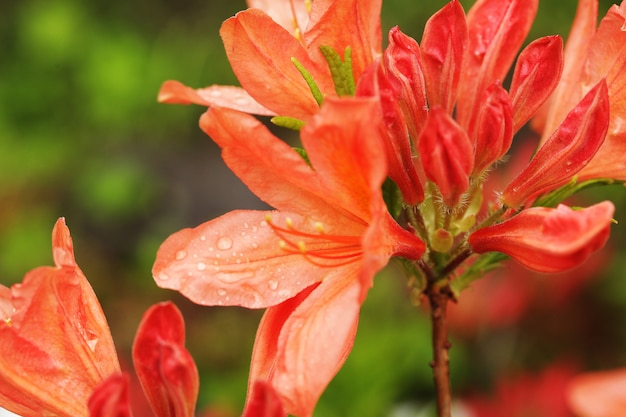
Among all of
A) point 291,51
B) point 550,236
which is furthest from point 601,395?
point 291,51

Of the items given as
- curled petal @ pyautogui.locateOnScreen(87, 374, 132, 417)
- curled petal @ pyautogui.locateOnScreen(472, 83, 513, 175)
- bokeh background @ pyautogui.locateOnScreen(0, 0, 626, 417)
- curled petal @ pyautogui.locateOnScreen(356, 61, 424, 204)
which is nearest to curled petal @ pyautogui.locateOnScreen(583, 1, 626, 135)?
curled petal @ pyautogui.locateOnScreen(472, 83, 513, 175)

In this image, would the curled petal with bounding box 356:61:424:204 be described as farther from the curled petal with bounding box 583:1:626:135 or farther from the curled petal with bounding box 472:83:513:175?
the curled petal with bounding box 583:1:626:135

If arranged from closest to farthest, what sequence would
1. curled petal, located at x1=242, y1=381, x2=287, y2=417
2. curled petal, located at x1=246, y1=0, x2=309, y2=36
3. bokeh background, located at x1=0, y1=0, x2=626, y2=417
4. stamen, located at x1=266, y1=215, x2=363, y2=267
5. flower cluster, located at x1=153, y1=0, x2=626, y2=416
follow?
curled petal, located at x1=242, y1=381, x2=287, y2=417 < flower cluster, located at x1=153, y1=0, x2=626, y2=416 < stamen, located at x1=266, y1=215, x2=363, y2=267 < curled petal, located at x1=246, y1=0, x2=309, y2=36 < bokeh background, located at x1=0, y1=0, x2=626, y2=417

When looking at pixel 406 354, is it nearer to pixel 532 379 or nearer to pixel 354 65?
pixel 532 379

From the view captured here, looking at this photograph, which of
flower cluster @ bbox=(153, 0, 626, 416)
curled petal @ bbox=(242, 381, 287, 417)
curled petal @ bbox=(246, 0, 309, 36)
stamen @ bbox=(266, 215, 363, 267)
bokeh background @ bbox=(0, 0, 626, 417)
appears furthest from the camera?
bokeh background @ bbox=(0, 0, 626, 417)

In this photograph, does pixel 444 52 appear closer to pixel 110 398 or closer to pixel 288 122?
pixel 288 122

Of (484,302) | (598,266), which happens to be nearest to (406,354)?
(484,302)
